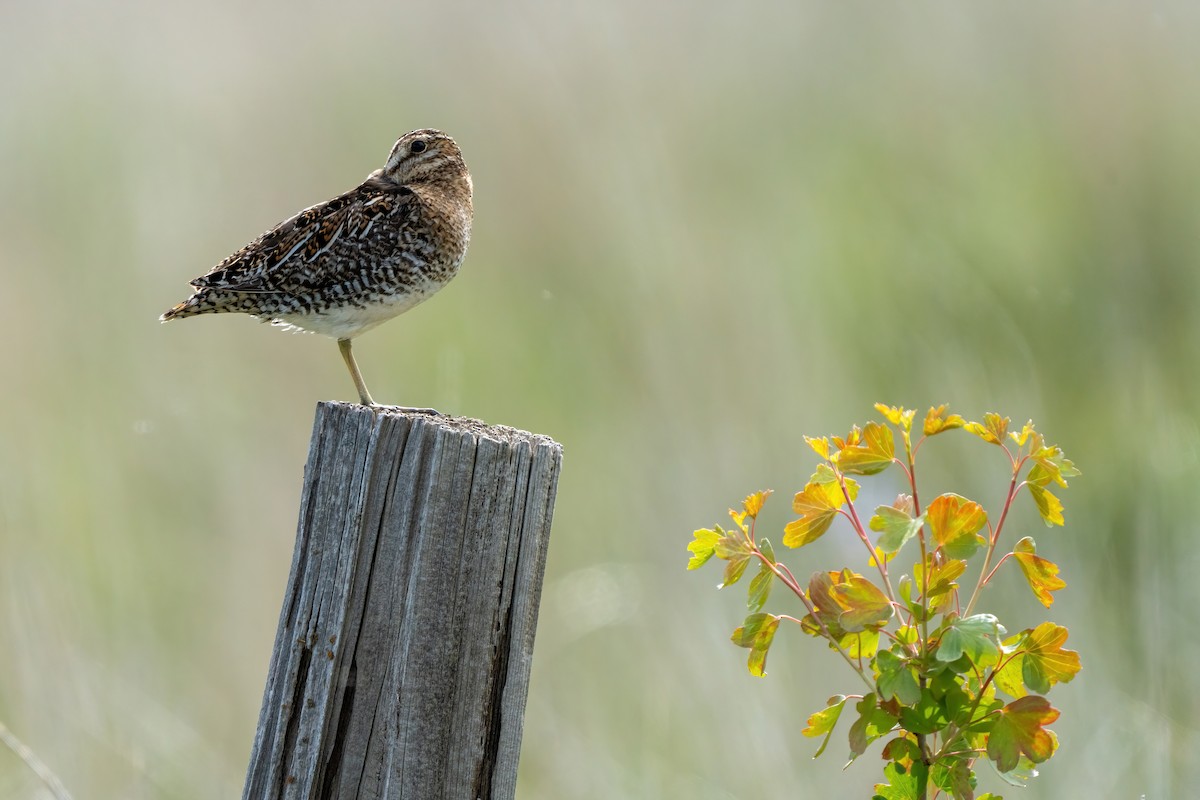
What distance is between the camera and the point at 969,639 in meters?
1.82

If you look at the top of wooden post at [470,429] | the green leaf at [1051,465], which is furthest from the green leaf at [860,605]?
the top of wooden post at [470,429]

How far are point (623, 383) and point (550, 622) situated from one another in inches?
45.0

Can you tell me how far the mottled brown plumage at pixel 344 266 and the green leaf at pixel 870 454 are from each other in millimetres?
2270

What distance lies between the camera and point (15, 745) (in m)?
3.16

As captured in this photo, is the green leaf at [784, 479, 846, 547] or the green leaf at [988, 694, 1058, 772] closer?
the green leaf at [988, 694, 1058, 772]

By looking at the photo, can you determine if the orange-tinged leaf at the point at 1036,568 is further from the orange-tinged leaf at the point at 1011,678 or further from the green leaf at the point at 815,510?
the green leaf at the point at 815,510

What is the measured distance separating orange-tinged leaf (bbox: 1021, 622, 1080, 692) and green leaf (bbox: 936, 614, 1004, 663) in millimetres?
64

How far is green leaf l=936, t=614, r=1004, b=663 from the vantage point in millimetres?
1808

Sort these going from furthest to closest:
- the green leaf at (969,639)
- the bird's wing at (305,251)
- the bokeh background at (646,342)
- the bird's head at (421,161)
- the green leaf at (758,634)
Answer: the bokeh background at (646,342) → the bird's head at (421,161) → the bird's wing at (305,251) → the green leaf at (758,634) → the green leaf at (969,639)

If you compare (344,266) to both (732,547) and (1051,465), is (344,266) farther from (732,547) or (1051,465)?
(1051,465)

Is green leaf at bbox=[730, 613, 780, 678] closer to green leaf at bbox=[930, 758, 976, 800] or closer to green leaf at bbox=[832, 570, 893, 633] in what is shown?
green leaf at bbox=[832, 570, 893, 633]

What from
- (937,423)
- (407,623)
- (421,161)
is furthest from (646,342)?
(937,423)

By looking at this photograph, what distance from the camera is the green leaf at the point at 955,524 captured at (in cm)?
189

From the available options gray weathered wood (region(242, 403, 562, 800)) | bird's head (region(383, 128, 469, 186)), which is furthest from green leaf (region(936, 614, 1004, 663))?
bird's head (region(383, 128, 469, 186))
